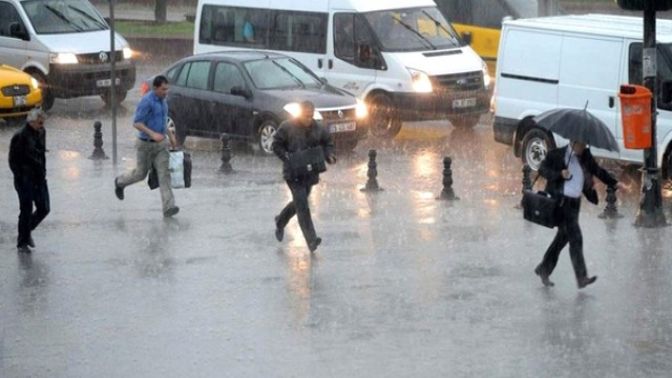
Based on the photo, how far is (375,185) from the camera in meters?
19.0

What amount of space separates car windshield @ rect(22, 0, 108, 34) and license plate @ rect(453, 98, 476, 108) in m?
7.60

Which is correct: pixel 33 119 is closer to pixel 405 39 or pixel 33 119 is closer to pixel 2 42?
pixel 405 39

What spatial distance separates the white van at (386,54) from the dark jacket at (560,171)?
1029cm

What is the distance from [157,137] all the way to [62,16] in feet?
37.7

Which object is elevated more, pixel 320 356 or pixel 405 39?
pixel 405 39

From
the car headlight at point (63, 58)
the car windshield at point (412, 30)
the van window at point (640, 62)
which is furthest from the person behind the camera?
the car headlight at point (63, 58)

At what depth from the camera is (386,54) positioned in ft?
78.7

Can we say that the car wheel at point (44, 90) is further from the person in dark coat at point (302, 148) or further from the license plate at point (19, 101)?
the person in dark coat at point (302, 148)

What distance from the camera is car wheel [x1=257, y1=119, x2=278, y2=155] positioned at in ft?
72.4

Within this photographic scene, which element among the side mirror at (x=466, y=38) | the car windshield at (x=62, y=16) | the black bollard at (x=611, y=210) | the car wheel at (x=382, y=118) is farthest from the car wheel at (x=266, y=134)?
the car windshield at (x=62, y=16)

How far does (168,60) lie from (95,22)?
6.96 meters

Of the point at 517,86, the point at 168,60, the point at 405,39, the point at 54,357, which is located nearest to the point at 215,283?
the point at 54,357

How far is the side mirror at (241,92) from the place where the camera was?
2227 cm

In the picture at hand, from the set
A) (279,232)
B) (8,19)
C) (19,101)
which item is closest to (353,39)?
(19,101)
